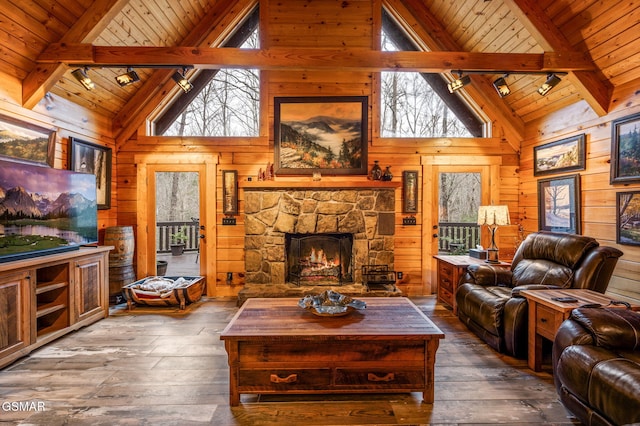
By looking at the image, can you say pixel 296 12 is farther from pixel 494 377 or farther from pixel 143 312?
pixel 494 377

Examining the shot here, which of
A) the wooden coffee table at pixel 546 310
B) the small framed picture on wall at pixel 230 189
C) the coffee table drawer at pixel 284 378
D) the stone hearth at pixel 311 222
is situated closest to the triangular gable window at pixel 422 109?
the stone hearth at pixel 311 222

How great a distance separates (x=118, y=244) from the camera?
4.30 m

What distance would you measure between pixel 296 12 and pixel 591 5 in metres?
3.51

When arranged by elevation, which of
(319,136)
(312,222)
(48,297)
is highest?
(319,136)

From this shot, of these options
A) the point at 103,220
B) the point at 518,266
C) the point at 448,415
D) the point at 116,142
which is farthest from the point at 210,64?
the point at 518,266

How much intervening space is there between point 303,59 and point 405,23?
2221 millimetres

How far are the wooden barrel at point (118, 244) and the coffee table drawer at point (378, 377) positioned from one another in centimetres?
365

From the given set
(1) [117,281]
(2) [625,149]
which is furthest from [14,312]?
(2) [625,149]

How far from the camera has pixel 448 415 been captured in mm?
1974

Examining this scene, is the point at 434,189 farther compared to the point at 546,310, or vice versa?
the point at 434,189

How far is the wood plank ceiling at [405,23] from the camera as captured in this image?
3.08 m

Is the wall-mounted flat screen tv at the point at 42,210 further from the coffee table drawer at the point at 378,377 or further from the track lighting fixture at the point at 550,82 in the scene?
the track lighting fixture at the point at 550,82

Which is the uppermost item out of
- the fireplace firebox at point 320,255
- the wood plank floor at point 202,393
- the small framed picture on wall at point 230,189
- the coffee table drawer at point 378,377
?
the small framed picture on wall at point 230,189

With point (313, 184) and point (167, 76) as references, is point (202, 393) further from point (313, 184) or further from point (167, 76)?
point (167, 76)
